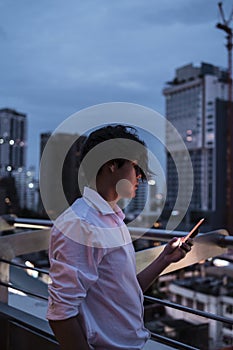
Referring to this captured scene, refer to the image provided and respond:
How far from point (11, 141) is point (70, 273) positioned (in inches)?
181

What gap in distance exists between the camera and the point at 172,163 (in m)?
1.45

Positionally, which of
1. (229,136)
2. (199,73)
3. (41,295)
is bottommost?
(41,295)

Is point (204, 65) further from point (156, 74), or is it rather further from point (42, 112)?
point (156, 74)

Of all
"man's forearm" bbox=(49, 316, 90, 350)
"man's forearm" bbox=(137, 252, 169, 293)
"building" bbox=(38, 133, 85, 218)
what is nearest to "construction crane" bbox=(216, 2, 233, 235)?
"building" bbox=(38, 133, 85, 218)

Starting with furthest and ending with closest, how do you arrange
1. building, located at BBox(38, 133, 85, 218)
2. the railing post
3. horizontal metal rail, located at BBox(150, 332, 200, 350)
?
1. the railing post
2. horizontal metal rail, located at BBox(150, 332, 200, 350)
3. building, located at BBox(38, 133, 85, 218)

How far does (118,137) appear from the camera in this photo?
1014mm

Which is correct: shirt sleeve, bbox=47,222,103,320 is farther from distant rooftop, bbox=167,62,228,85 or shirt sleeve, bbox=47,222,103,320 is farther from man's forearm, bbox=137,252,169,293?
distant rooftop, bbox=167,62,228,85

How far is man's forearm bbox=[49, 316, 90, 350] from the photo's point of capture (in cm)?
92

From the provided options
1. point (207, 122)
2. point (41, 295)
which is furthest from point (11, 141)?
point (207, 122)

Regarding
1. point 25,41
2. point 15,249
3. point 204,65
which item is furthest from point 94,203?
point 204,65

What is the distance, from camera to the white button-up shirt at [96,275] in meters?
0.93

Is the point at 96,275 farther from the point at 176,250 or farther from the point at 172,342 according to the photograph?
the point at 172,342

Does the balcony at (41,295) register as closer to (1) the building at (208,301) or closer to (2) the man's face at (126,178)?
(2) the man's face at (126,178)

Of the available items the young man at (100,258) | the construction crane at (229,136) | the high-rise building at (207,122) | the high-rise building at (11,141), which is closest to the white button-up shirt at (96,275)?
the young man at (100,258)
